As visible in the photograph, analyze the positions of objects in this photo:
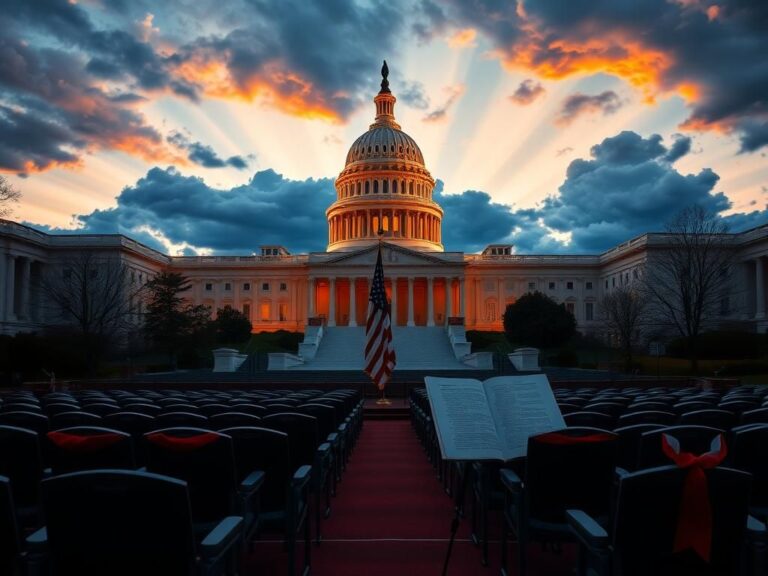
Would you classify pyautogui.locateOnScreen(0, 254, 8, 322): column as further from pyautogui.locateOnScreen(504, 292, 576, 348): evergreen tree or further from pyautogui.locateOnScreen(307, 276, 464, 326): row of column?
pyautogui.locateOnScreen(504, 292, 576, 348): evergreen tree

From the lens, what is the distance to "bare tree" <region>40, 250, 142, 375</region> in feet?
144

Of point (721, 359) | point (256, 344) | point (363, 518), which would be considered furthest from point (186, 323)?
point (363, 518)

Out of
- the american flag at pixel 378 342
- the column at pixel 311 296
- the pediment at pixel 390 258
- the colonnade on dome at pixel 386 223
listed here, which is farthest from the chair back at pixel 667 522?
the colonnade on dome at pixel 386 223

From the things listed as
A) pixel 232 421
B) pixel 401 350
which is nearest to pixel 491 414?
pixel 232 421

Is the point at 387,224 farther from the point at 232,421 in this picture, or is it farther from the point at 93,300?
the point at 232,421

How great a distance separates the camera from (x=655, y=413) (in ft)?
24.8

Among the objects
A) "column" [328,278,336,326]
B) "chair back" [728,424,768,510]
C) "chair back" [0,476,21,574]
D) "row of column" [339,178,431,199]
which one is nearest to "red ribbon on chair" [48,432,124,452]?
"chair back" [0,476,21,574]

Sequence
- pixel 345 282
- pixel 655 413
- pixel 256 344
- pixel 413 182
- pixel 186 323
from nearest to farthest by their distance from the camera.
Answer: pixel 655 413, pixel 186 323, pixel 256 344, pixel 345 282, pixel 413 182

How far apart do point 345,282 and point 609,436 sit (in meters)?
81.5

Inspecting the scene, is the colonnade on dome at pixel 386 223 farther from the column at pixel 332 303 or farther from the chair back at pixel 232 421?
the chair back at pixel 232 421

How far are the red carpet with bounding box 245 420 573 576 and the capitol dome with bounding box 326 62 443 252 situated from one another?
85261 millimetres

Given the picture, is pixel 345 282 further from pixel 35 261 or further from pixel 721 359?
pixel 721 359

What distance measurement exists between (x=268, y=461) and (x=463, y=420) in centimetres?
186

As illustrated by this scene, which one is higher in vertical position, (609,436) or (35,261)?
(35,261)
